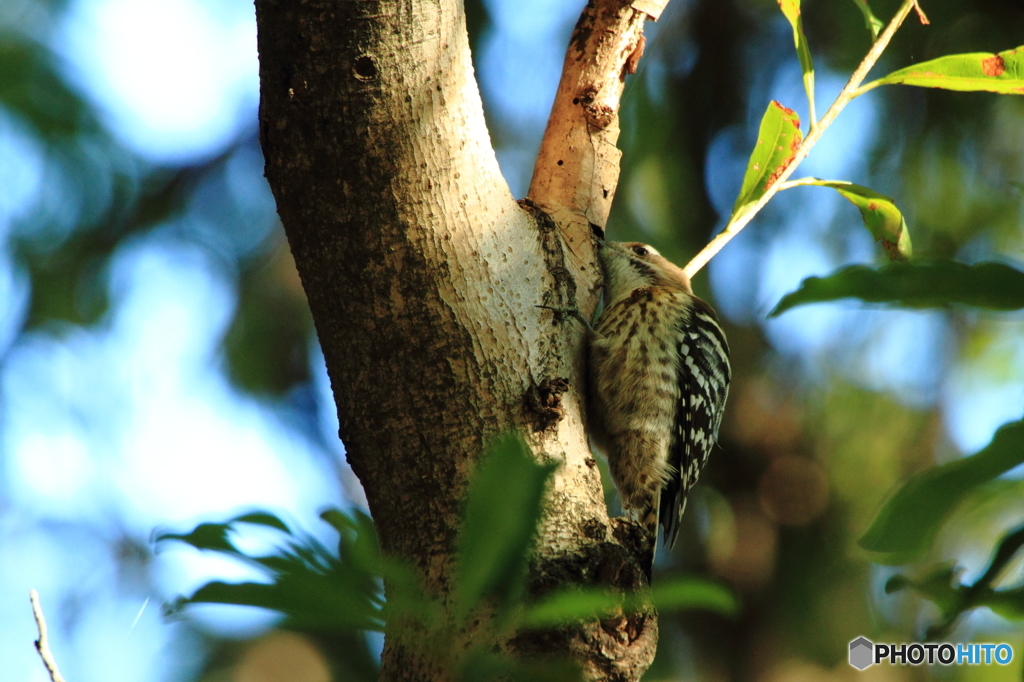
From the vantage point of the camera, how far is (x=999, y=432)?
0.77m

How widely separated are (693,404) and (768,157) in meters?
1.08

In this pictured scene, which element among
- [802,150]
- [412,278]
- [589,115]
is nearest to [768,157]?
[802,150]

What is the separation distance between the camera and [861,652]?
16.3 ft

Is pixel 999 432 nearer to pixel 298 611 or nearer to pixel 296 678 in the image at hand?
pixel 298 611

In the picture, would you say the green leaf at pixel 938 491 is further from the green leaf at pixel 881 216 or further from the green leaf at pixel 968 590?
the green leaf at pixel 881 216

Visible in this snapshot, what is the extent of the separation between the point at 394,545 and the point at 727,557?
434cm

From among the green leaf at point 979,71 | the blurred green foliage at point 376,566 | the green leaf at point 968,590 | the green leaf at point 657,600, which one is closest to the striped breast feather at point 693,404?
the green leaf at point 979,71

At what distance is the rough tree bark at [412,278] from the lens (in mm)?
1706

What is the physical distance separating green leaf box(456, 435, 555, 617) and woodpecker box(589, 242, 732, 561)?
1.97 metres

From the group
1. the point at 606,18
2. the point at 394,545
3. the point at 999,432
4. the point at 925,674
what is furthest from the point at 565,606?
the point at 925,674

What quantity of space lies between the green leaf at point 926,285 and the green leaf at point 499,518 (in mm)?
318

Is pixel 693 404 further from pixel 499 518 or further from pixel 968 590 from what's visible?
pixel 499 518

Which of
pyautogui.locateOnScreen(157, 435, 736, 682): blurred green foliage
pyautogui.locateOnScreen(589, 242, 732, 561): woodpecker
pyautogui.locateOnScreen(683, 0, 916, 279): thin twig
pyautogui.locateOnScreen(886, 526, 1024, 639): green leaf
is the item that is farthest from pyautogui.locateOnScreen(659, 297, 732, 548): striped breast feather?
pyautogui.locateOnScreen(157, 435, 736, 682): blurred green foliage

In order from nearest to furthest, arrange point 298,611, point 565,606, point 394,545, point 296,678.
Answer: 1. point 298,611
2. point 565,606
3. point 394,545
4. point 296,678
